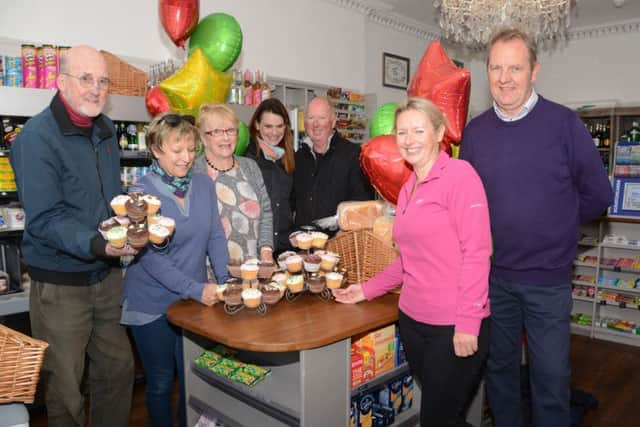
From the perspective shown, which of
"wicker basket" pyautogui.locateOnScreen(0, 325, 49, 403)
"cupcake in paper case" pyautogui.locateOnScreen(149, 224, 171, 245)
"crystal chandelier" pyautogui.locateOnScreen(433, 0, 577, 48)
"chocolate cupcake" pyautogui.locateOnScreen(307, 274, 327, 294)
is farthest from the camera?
"crystal chandelier" pyautogui.locateOnScreen(433, 0, 577, 48)

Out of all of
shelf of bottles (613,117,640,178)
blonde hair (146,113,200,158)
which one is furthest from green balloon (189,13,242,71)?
shelf of bottles (613,117,640,178)

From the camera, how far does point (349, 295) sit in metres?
2.06

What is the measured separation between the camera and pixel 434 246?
167 cm

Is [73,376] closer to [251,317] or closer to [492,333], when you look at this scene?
[251,317]

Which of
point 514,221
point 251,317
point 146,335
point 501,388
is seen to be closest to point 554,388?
Answer: point 501,388

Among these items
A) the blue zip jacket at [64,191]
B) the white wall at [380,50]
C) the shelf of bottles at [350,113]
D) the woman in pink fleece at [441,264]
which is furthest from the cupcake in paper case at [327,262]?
the white wall at [380,50]

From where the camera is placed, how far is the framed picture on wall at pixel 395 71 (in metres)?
6.16

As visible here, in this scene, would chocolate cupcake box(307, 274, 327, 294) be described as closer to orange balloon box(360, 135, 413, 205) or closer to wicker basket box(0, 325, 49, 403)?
orange balloon box(360, 135, 413, 205)

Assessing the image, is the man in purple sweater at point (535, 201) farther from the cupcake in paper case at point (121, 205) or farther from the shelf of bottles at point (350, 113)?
the shelf of bottles at point (350, 113)

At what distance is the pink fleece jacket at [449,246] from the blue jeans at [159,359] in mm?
1028

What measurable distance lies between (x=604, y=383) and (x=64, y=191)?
3706 millimetres

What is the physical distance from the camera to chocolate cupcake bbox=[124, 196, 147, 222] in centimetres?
174

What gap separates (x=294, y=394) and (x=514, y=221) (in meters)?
1.06

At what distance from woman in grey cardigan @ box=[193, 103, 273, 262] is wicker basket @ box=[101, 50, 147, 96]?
1310mm
